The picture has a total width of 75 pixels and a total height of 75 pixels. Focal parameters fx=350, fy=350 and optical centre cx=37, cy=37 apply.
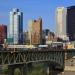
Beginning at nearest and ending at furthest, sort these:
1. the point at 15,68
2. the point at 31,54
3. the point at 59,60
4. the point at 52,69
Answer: the point at 31,54
the point at 15,68
the point at 59,60
the point at 52,69

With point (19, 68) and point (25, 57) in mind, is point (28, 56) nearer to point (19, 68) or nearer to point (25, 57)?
point (25, 57)

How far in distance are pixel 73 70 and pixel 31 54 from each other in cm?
978

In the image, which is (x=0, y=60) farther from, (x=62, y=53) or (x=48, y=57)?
(x=62, y=53)

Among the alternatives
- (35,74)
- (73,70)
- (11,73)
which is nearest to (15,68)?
(11,73)

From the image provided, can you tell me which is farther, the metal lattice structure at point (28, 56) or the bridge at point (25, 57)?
the bridge at point (25, 57)

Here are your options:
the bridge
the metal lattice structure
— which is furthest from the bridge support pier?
the metal lattice structure

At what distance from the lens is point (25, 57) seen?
238ft

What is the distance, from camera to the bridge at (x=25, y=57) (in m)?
64.0

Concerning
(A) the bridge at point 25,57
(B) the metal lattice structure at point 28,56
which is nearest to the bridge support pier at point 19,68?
(A) the bridge at point 25,57

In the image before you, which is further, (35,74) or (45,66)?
(45,66)

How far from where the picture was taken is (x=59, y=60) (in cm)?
8938

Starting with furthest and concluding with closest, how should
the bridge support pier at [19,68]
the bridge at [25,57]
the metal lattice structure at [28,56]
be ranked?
the bridge support pier at [19,68] < the bridge at [25,57] < the metal lattice structure at [28,56]

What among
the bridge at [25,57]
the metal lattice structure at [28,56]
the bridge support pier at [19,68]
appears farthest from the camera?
the bridge support pier at [19,68]

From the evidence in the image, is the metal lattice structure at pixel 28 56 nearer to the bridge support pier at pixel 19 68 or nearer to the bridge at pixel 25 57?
the bridge at pixel 25 57
